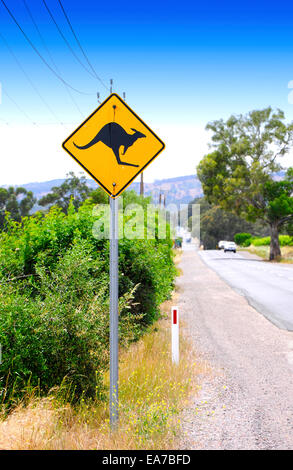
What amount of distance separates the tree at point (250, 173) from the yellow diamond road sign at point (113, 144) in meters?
40.7

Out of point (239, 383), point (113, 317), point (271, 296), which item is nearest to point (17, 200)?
point (271, 296)

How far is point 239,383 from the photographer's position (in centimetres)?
602

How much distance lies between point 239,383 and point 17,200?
7529 centimetres

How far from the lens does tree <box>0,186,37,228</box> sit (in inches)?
2844

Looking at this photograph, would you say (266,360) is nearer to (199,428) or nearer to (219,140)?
(199,428)

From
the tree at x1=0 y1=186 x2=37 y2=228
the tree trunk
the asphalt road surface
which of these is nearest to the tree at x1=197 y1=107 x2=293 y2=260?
the tree trunk

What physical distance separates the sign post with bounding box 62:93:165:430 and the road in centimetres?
114

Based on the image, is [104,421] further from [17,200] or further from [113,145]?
[17,200]

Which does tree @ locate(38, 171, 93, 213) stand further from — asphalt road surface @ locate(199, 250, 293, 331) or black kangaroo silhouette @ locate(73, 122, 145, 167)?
black kangaroo silhouette @ locate(73, 122, 145, 167)

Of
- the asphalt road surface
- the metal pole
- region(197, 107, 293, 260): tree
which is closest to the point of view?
the metal pole

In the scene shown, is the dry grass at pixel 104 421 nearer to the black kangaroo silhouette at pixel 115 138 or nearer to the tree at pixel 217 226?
the black kangaroo silhouette at pixel 115 138
